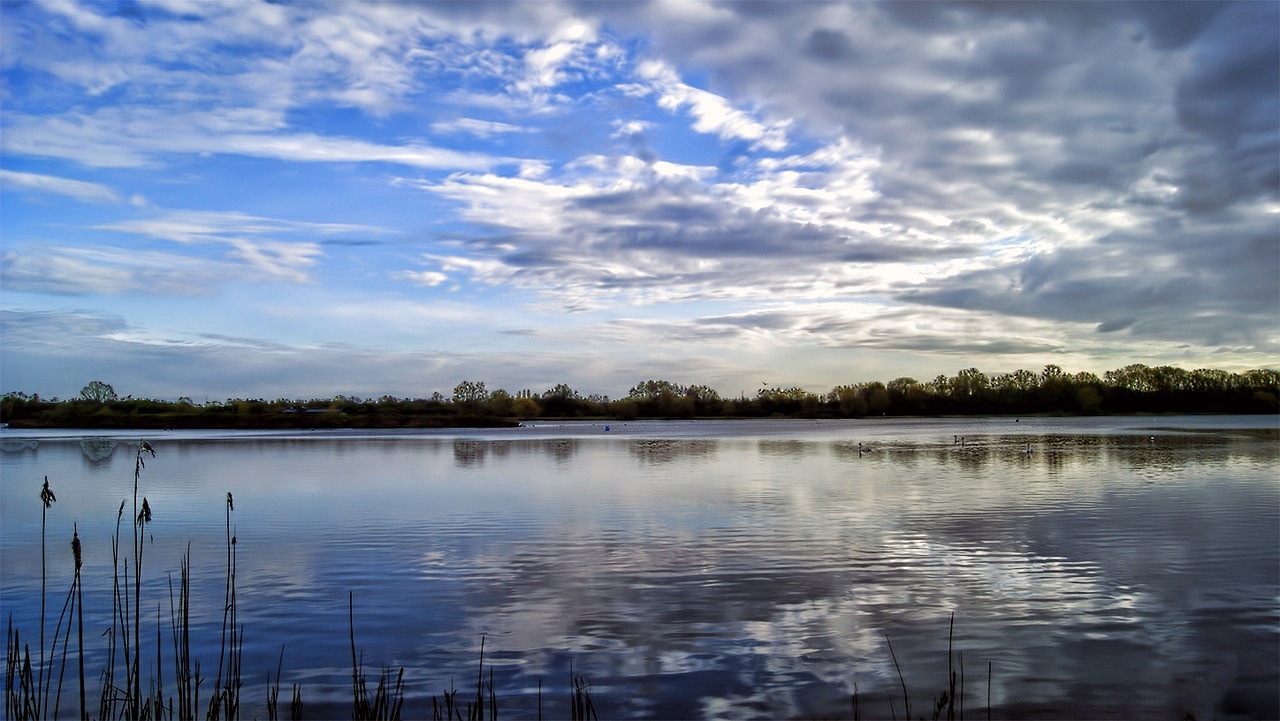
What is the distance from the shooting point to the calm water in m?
8.12

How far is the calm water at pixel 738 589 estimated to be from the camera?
8.12 metres

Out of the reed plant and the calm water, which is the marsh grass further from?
the calm water

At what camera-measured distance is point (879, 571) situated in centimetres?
1320

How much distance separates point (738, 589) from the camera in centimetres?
1202

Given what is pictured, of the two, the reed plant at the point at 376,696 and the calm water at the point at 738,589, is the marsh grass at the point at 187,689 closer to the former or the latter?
the reed plant at the point at 376,696

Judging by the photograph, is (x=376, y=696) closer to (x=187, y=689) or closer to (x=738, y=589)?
(x=187, y=689)

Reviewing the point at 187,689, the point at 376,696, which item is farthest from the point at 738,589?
the point at 187,689

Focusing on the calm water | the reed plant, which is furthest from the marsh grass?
the calm water

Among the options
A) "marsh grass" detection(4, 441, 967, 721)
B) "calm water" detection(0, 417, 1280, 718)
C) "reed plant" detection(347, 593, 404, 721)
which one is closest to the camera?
"reed plant" detection(347, 593, 404, 721)

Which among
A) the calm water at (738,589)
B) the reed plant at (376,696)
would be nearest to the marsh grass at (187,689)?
the reed plant at (376,696)

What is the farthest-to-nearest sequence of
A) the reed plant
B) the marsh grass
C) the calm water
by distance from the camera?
the calm water → the marsh grass → the reed plant

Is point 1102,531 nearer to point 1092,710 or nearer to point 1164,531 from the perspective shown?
point 1164,531

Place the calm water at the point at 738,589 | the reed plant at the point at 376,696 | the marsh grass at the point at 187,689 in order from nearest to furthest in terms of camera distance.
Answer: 1. the reed plant at the point at 376,696
2. the marsh grass at the point at 187,689
3. the calm water at the point at 738,589

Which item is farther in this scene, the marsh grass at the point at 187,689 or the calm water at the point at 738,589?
the calm water at the point at 738,589
